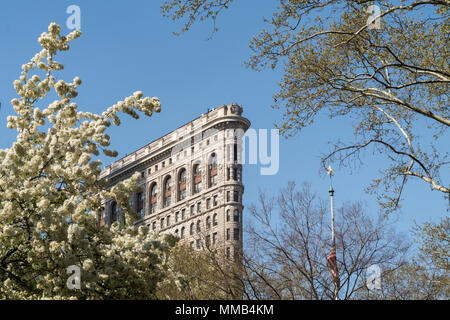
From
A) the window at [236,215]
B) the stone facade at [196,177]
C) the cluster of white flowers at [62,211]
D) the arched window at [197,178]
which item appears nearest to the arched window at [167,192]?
the stone facade at [196,177]

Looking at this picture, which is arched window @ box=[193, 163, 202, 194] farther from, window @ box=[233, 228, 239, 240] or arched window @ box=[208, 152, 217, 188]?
window @ box=[233, 228, 239, 240]

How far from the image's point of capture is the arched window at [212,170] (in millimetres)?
100275

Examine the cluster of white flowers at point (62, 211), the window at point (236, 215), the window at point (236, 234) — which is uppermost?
the window at point (236, 215)

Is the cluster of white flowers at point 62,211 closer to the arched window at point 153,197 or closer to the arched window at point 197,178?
the arched window at point 197,178

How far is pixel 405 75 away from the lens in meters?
17.3

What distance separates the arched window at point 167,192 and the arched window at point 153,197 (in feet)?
7.44

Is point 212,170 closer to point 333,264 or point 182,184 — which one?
point 182,184

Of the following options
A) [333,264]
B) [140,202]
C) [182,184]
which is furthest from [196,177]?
[333,264]

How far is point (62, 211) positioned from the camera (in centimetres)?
888

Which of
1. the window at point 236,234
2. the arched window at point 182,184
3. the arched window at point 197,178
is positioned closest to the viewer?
the window at point 236,234

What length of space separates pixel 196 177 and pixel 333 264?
82818mm
